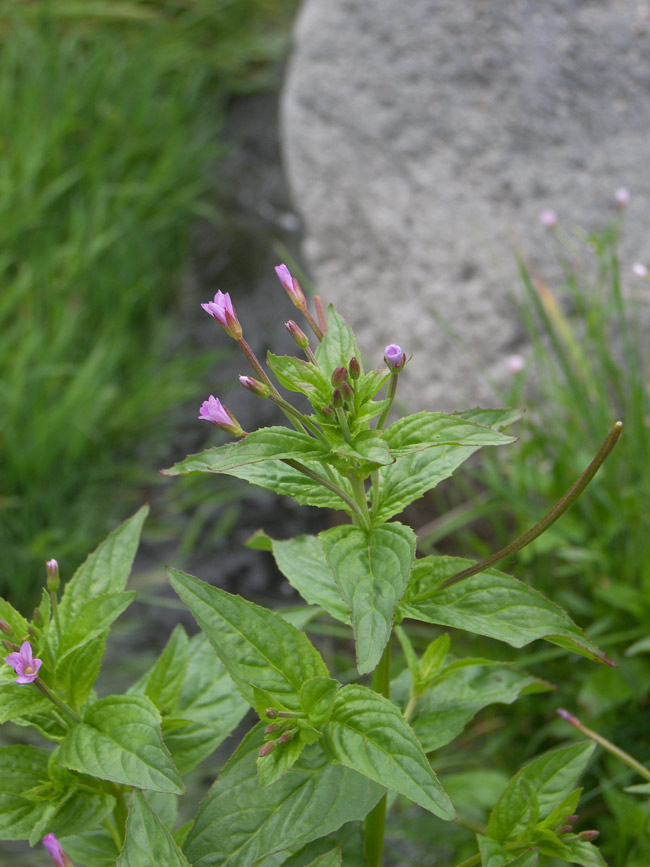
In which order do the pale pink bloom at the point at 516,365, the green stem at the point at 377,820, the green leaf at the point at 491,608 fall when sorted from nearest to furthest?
the green leaf at the point at 491,608 → the green stem at the point at 377,820 → the pale pink bloom at the point at 516,365

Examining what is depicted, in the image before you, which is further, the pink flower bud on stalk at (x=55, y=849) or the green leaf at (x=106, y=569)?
the green leaf at (x=106, y=569)

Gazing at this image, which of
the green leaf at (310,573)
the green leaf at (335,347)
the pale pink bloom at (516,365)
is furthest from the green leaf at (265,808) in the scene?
the pale pink bloom at (516,365)

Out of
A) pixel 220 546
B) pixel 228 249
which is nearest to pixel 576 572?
pixel 220 546

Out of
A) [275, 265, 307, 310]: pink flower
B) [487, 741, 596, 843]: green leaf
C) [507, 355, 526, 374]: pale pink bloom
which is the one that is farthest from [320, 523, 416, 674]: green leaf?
[507, 355, 526, 374]: pale pink bloom

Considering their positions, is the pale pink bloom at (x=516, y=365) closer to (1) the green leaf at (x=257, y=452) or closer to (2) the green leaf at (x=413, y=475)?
(2) the green leaf at (x=413, y=475)

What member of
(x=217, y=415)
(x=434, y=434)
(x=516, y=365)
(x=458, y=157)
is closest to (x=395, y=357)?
(x=434, y=434)

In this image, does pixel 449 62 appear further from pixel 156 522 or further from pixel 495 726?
pixel 495 726

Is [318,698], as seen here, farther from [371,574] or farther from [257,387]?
[257,387]
